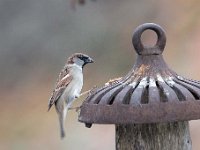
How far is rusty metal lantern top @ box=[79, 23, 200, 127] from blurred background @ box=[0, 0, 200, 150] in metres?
9.25

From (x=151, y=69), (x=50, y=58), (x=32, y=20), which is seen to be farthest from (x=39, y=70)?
(x=151, y=69)

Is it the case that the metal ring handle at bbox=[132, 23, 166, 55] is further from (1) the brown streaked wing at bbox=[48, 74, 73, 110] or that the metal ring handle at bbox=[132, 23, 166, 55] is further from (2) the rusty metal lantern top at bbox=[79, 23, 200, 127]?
(1) the brown streaked wing at bbox=[48, 74, 73, 110]

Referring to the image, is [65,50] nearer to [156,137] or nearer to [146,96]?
[156,137]

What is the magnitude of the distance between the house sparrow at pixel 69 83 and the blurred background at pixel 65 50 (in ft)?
25.2

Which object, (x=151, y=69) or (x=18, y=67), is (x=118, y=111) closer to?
(x=151, y=69)

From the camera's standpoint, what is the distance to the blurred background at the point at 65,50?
15062mm

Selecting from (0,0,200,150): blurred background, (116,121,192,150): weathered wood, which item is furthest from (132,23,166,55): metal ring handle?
(0,0,200,150): blurred background

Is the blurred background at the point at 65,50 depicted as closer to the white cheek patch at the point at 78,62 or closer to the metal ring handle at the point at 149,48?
the white cheek patch at the point at 78,62

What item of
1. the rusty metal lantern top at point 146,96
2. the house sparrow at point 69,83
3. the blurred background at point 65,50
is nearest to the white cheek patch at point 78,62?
the house sparrow at point 69,83

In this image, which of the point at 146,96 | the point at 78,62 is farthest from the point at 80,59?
the point at 146,96

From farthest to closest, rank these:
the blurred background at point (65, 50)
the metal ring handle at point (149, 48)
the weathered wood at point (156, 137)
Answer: the blurred background at point (65, 50) → the weathered wood at point (156, 137) → the metal ring handle at point (149, 48)

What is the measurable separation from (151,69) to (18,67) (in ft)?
53.6

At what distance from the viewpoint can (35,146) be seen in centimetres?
1485

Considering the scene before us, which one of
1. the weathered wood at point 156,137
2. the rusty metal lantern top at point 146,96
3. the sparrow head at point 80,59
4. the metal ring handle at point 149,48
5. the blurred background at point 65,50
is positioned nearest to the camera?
the rusty metal lantern top at point 146,96
